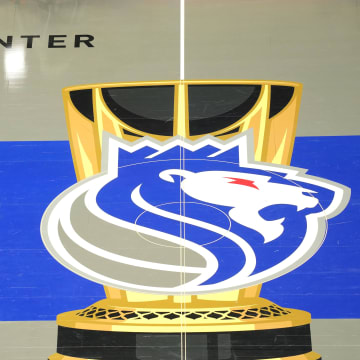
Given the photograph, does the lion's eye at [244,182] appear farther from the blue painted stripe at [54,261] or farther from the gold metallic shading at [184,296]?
the blue painted stripe at [54,261]

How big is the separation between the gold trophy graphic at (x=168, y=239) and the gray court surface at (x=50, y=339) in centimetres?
7

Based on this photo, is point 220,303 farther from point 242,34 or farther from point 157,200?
point 242,34

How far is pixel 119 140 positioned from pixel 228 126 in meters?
0.74

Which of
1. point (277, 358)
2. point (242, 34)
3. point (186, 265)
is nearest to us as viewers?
point (277, 358)

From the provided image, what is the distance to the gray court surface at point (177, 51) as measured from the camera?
3340 mm

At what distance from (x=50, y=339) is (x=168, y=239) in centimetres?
95

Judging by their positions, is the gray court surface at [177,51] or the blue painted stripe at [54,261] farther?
the gray court surface at [177,51]

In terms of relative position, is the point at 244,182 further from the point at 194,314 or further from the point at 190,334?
the point at 190,334

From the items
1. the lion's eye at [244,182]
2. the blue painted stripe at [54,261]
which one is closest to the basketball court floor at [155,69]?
the blue painted stripe at [54,261]

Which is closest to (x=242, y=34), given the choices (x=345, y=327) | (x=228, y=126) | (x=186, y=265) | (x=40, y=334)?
(x=228, y=126)

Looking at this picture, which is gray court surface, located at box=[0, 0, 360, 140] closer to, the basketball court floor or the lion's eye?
the basketball court floor

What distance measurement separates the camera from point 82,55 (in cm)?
347

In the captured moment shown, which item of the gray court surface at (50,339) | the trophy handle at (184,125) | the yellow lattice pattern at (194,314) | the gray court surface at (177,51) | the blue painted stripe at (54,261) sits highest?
the gray court surface at (177,51)

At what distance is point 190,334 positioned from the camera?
9.52ft
